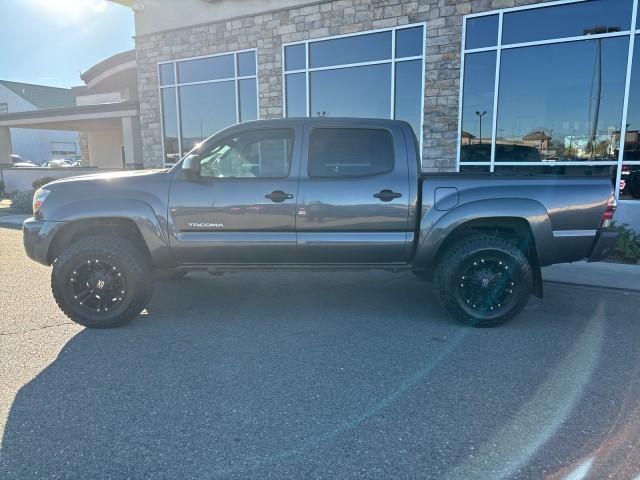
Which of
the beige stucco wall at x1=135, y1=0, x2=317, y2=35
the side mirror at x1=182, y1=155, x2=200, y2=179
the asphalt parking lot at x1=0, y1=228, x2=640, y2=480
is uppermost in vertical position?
the beige stucco wall at x1=135, y1=0, x2=317, y2=35

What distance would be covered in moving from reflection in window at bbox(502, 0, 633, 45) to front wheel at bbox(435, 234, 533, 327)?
6.35 m

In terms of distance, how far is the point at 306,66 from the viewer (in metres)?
10.9

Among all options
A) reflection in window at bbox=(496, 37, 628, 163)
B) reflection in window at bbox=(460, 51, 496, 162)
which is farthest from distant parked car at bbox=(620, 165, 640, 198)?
reflection in window at bbox=(460, 51, 496, 162)

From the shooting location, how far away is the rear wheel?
4.26m

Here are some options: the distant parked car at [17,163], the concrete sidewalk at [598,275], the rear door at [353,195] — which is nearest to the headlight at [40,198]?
the rear door at [353,195]

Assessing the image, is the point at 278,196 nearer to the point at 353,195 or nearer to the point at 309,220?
the point at 309,220

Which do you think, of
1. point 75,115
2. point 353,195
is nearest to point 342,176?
point 353,195

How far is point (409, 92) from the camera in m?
9.91

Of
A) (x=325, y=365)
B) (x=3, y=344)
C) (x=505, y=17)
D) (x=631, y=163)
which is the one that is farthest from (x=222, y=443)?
(x=505, y=17)

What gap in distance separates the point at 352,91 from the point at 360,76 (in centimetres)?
39

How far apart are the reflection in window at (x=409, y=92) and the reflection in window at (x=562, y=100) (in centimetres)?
168

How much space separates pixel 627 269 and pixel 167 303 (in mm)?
6584

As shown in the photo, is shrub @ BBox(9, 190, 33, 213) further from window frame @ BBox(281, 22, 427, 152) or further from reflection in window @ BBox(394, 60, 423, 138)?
reflection in window @ BBox(394, 60, 423, 138)

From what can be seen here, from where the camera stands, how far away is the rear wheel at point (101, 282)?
4258mm
